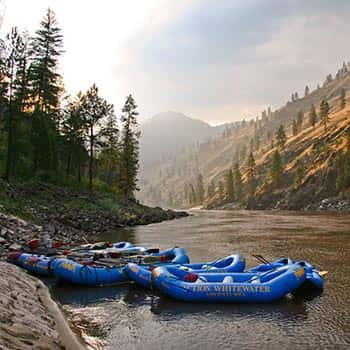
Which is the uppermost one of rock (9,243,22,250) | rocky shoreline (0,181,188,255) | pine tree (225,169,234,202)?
pine tree (225,169,234,202)

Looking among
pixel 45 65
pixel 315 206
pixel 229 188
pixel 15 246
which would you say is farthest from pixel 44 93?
pixel 229 188

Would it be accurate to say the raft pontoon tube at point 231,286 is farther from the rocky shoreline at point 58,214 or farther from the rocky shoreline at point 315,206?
the rocky shoreline at point 315,206

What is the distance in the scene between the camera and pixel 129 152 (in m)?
59.3

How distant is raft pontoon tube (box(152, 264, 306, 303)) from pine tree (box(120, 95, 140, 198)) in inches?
1766

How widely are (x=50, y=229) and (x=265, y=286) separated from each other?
1744cm

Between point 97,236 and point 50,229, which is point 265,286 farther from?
point 97,236

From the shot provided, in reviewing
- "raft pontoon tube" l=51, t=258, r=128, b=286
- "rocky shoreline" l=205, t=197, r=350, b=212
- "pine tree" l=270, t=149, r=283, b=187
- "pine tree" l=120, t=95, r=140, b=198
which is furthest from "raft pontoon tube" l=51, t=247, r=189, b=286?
"pine tree" l=270, t=149, r=283, b=187

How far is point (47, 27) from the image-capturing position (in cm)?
4381

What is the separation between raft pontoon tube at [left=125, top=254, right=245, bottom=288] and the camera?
14.9m

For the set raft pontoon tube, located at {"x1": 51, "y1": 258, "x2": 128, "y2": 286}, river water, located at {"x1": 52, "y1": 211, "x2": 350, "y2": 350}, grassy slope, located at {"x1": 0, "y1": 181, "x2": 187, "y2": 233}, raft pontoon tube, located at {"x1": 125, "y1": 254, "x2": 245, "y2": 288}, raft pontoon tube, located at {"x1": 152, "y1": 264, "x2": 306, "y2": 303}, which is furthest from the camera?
grassy slope, located at {"x1": 0, "y1": 181, "x2": 187, "y2": 233}

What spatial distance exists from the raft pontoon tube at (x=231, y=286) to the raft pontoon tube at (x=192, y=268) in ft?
2.48

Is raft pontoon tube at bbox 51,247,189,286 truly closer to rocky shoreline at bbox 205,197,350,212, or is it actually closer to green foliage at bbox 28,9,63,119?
green foliage at bbox 28,9,63,119

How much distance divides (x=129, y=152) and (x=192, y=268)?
44.4m

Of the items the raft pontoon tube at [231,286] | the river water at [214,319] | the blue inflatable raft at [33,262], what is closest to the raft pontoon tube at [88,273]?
the river water at [214,319]
